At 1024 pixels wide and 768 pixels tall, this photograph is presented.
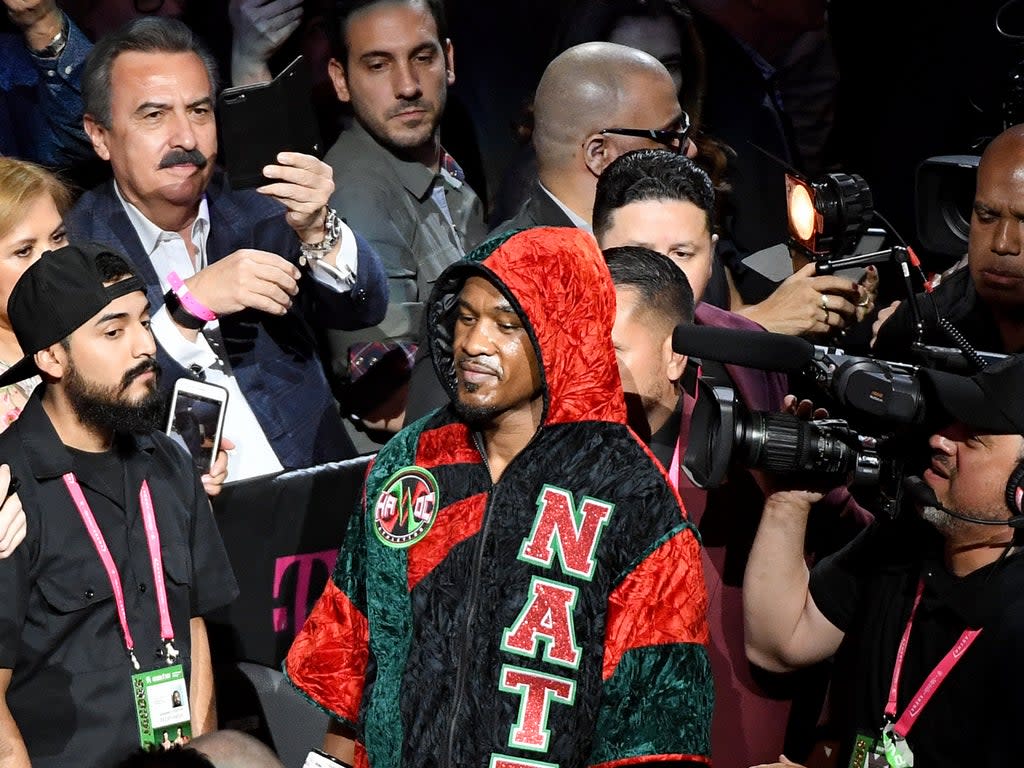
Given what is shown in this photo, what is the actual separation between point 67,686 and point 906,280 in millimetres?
1769

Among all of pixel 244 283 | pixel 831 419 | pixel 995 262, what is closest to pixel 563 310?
pixel 831 419

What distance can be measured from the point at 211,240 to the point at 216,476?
0.75 meters

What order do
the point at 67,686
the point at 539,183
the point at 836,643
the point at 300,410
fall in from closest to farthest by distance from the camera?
the point at 67,686 < the point at 836,643 < the point at 300,410 < the point at 539,183

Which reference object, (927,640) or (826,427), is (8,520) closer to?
(826,427)

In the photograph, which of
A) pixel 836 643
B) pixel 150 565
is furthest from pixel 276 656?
pixel 836 643

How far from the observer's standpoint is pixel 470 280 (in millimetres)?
2639

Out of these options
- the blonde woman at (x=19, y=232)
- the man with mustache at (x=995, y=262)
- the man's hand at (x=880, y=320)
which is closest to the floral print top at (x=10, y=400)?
the blonde woman at (x=19, y=232)

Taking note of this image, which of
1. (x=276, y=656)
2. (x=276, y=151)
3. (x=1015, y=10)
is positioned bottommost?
(x=276, y=656)

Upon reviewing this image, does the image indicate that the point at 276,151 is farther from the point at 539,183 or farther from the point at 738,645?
the point at 738,645

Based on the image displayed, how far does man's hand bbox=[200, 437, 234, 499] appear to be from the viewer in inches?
132

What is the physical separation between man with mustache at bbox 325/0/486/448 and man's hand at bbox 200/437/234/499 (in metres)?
0.79

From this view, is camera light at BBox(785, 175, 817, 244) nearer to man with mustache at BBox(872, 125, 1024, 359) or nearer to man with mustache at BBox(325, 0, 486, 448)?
man with mustache at BBox(872, 125, 1024, 359)

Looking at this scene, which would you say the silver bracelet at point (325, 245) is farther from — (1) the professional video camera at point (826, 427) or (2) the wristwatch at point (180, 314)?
(1) the professional video camera at point (826, 427)

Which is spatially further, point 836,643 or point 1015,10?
point 1015,10
